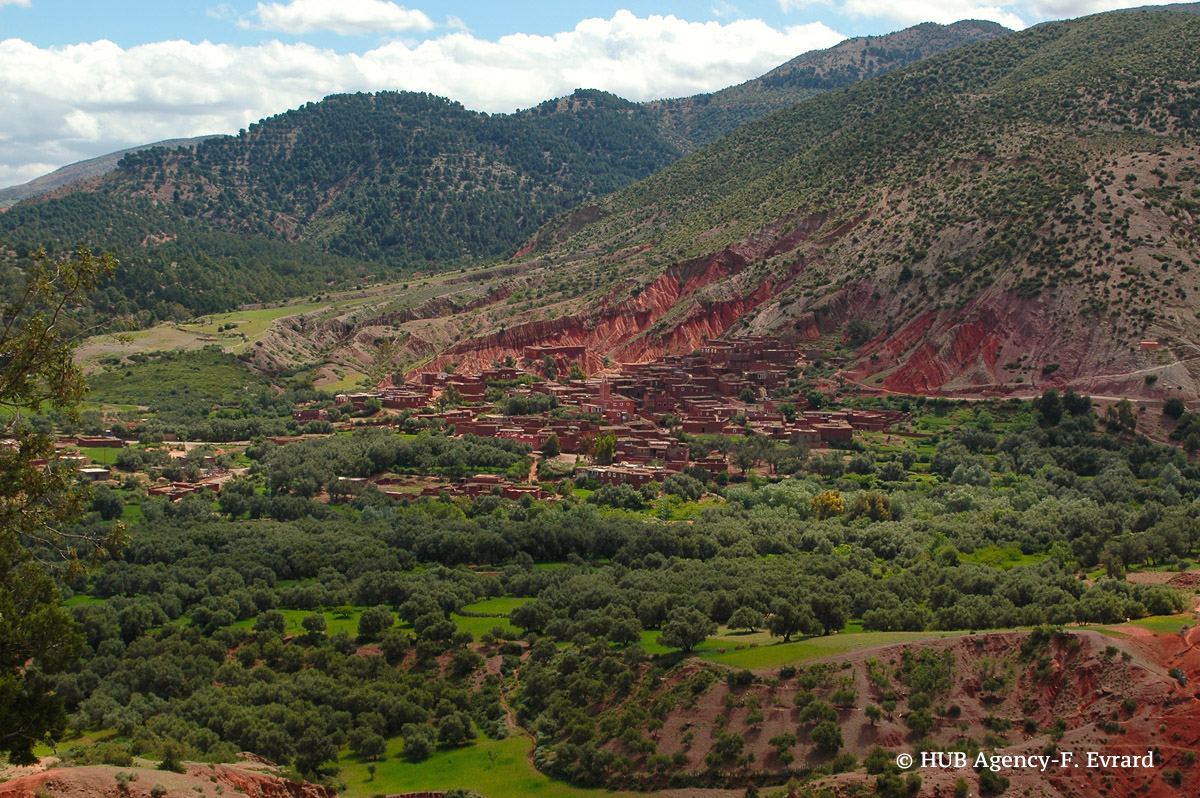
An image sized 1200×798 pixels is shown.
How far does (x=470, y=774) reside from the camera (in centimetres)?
3531

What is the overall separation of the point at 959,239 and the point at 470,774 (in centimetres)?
6633

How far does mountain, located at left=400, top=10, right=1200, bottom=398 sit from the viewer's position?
8069 centimetres

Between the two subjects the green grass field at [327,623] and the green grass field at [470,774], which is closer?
the green grass field at [470,774]

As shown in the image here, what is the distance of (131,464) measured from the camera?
70.8m

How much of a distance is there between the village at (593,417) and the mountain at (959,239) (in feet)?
23.5

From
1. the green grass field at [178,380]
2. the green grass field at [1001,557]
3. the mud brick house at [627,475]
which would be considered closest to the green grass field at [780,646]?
the green grass field at [1001,557]

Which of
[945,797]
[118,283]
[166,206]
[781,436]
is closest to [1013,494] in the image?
[781,436]

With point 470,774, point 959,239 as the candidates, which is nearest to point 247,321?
point 959,239

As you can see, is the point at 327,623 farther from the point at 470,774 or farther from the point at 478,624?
the point at 470,774

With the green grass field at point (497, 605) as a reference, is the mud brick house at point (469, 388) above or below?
above

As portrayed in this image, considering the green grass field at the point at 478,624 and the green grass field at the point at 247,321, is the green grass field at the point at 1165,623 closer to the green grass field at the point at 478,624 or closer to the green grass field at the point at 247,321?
the green grass field at the point at 478,624

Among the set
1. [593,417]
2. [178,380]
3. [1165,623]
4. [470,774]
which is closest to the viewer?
[470,774]

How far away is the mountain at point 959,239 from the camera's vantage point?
8069 cm

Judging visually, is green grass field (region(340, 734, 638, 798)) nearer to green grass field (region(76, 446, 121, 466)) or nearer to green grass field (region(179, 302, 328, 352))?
green grass field (region(76, 446, 121, 466))
